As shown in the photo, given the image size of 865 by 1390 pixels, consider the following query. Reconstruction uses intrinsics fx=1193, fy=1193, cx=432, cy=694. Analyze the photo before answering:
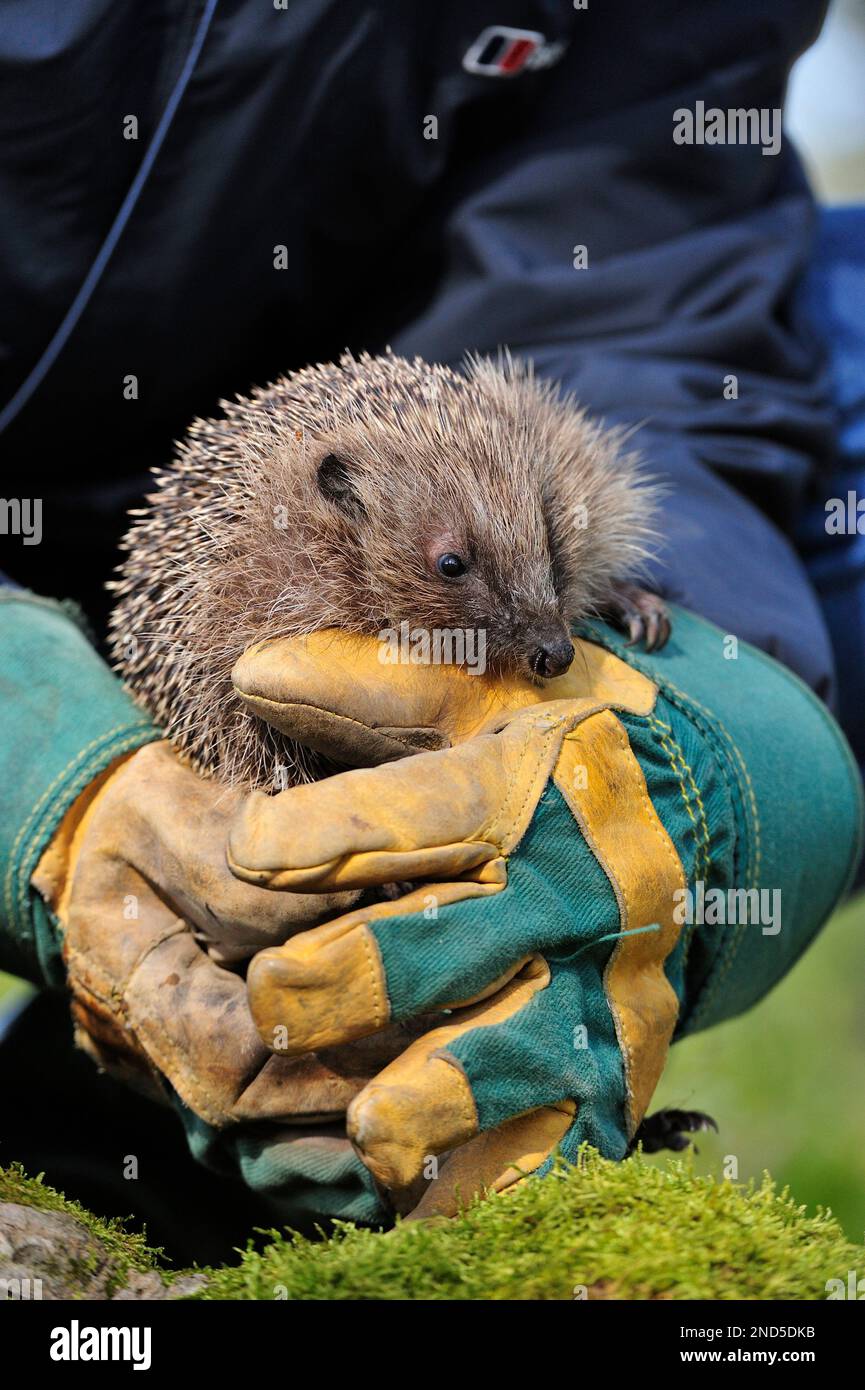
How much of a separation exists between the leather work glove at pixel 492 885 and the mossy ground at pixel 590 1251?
0.16 meters

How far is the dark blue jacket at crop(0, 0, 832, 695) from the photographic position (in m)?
3.18

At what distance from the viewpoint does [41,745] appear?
269cm

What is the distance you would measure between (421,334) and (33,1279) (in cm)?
283

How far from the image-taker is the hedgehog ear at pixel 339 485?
2812 mm

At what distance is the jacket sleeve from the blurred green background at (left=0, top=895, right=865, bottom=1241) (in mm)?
1930

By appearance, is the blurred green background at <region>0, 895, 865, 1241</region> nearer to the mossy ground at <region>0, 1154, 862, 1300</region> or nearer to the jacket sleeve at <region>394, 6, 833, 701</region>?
the jacket sleeve at <region>394, 6, 833, 701</region>

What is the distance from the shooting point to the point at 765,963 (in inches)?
119

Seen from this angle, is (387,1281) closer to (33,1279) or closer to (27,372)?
(33,1279)

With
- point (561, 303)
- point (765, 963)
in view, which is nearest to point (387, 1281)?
point (765, 963)

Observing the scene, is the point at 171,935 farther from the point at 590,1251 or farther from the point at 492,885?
the point at 590,1251

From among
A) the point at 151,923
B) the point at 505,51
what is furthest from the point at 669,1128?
the point at 505,51

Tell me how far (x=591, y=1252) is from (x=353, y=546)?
1622 millimetres

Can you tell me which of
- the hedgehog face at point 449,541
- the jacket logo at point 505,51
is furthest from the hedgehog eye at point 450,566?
the jacket logo at point 505,51

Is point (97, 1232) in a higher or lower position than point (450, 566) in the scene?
lower
